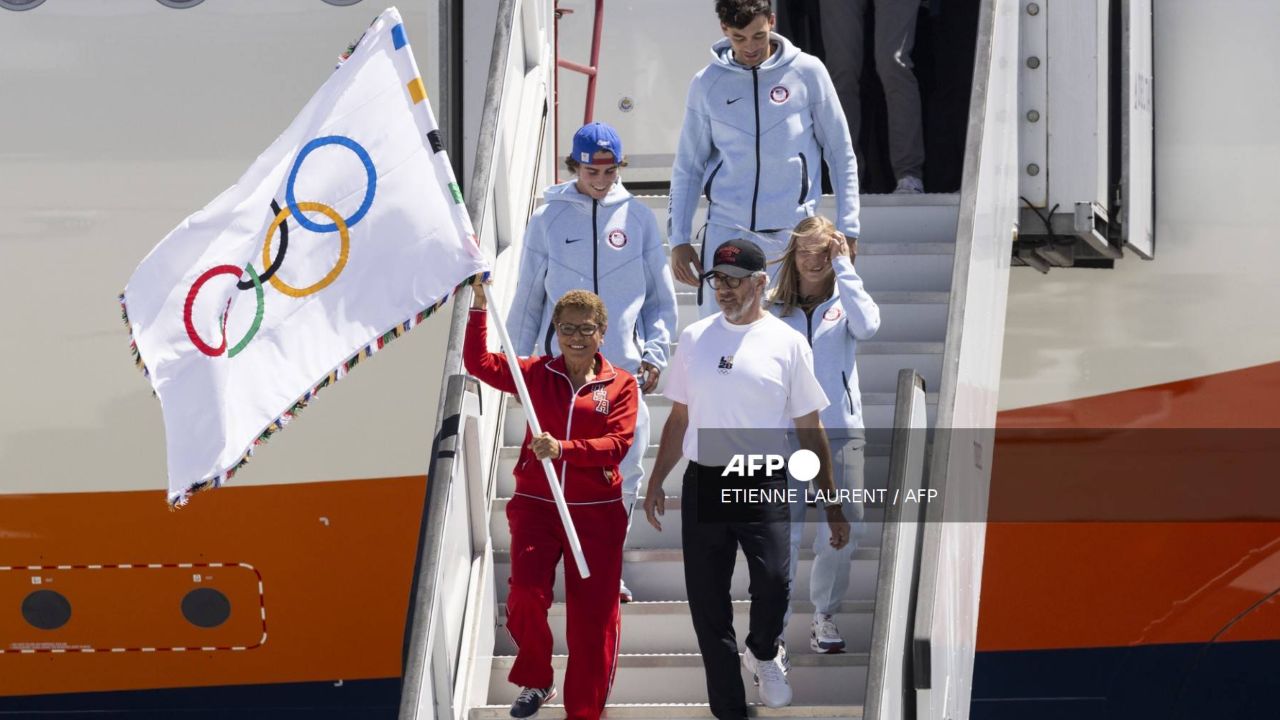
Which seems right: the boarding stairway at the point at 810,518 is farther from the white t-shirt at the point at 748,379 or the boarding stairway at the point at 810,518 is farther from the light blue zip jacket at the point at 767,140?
the light blue zip jacket at the point at 767,140

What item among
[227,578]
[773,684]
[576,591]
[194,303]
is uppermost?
[194,303]

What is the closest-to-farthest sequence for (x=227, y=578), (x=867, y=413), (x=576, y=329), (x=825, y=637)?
(x=576, y=329), (x=825, y=637), (x=867, y=413), (x=227, y=578)

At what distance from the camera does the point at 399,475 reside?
22.1 ft

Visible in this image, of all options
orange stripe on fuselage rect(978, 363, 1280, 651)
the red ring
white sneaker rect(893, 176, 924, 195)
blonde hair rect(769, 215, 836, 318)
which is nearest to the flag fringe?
the red ring

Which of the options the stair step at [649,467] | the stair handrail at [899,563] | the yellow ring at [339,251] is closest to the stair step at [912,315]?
the stair step at [649,467]

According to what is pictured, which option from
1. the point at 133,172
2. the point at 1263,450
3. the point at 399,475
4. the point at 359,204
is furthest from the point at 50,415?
the point at 1263,450

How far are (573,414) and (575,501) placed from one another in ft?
0.81

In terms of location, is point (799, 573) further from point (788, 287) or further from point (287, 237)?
point (287, 237)

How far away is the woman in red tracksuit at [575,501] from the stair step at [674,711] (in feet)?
0.27

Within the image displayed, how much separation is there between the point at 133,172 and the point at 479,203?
2.00m

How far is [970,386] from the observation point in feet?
17.1

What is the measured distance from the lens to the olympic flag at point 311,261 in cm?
443

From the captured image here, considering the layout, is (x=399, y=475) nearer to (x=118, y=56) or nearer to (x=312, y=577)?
(x=312, y=577)

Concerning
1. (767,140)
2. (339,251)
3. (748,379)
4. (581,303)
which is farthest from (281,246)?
(767,140)
